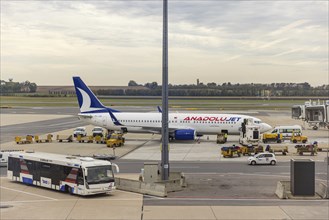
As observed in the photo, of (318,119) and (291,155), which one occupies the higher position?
(318,119)

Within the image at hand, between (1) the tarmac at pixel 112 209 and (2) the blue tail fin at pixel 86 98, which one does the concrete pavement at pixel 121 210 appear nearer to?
(1) the tarmac at pixel 112 209

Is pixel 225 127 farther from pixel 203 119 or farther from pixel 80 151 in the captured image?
pixel 80 151

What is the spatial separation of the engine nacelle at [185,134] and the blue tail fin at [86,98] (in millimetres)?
11722

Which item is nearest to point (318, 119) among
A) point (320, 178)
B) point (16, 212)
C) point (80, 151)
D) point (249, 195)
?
point (320, 178)

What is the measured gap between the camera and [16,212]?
87.0 feet

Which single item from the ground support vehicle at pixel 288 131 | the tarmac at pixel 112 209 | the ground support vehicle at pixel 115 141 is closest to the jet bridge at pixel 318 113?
the tarmac at pixel 112 209

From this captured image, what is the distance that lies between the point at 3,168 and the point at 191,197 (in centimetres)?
2097

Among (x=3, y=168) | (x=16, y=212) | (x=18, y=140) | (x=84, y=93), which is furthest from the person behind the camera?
(x=84, y=93)

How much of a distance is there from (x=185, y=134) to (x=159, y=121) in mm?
4147

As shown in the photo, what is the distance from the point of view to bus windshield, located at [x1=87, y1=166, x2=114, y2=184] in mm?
30264

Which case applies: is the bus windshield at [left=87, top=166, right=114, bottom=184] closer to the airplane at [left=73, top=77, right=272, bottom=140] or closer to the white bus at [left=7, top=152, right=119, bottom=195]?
the white bus at [left=7, top=152, right=119, bottom=195]

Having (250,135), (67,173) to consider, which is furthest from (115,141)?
(67,173)

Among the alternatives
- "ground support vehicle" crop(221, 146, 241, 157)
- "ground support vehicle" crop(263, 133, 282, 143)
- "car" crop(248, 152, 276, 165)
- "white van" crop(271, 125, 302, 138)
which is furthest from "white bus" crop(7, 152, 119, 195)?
"white van" crop(271, 125, 302, 138)

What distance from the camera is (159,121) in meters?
66.0
